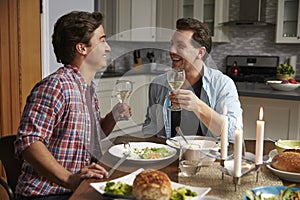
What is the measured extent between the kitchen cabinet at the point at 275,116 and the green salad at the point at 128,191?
2.09 m

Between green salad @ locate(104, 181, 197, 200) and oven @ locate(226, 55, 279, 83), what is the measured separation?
3.73 m

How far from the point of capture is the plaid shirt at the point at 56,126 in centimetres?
136

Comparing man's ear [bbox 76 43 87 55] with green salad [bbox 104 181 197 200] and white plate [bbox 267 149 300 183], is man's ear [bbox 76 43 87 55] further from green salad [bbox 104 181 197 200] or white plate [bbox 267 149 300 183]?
white plate [bbox 267 149 300 183]

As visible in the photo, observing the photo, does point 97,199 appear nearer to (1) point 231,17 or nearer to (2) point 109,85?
(2) point 109,85

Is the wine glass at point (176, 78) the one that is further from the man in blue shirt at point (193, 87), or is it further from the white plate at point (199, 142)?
the man in blue shirt at point (193, 87)

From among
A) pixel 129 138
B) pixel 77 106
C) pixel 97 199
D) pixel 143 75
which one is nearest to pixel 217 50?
pixel 143 75

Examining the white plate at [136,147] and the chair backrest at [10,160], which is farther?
the chair backrest at [10,160]

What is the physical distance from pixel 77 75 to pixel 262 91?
6.30 feet

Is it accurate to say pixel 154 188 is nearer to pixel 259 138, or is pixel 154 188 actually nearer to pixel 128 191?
pixel 128 191

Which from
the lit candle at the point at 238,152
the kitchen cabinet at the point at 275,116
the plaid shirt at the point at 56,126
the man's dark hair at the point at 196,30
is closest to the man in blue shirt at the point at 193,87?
the man's dark hair at the point at 196,30

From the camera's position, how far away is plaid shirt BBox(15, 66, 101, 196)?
1.36m

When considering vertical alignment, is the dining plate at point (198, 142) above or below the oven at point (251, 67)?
below

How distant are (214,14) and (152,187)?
4.23 meters

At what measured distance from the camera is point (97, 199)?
3.51 ft
